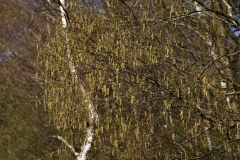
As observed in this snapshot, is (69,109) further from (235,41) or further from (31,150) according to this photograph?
(31,150)

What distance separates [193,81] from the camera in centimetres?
523

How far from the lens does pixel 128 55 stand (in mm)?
5320

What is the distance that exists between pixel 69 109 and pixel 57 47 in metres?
0.86

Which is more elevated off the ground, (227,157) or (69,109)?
(69,109)

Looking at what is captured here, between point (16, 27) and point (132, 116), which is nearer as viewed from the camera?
point (132, 116)

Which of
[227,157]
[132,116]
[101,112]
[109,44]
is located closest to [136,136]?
[132,116]

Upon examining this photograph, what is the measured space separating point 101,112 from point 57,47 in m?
1.24

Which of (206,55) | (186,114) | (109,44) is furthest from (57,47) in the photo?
(206,55)

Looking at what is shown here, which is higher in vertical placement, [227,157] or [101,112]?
[101,112]

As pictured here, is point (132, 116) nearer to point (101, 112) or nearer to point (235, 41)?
point (101, 112)

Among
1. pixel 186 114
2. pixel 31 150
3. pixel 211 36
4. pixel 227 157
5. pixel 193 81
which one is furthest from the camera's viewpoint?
pixel 31 150

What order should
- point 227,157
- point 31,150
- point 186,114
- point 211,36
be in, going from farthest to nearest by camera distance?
point 31,150 < point 211,36 < point 227,157 < point 186,114

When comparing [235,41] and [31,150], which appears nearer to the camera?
[235,41]

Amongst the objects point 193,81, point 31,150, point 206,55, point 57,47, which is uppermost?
point 206,55
